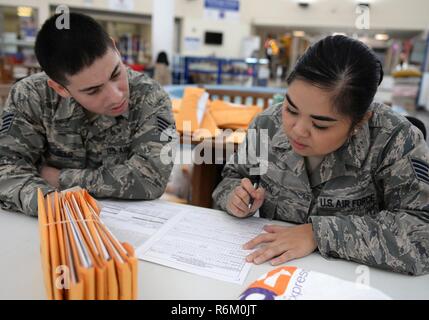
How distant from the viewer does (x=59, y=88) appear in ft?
4.08

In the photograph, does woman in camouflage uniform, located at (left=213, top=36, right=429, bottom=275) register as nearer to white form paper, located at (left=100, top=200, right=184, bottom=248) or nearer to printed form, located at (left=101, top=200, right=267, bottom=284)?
printed form, located at (left=101, top=200, right=267, bottom=284)

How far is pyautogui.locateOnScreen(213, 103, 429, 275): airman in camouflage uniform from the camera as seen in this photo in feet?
2.96

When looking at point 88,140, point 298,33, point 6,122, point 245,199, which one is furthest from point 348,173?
point 298,33

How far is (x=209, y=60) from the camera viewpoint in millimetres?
8086

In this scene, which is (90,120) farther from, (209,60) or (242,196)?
(209,60)

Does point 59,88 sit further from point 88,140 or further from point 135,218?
point 135,218

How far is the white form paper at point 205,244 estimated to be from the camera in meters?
0.84

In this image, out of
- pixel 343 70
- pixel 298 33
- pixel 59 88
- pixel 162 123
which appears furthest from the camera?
pixel 298 33

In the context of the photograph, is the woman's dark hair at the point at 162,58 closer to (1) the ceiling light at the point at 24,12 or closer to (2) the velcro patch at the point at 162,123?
(1) the ceiling light at the point at 24,12

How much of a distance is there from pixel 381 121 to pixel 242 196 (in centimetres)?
45

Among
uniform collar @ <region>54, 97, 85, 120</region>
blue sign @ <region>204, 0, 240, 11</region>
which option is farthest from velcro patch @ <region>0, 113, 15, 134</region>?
blue sign @ <region>204, 0, 240, 11</region>

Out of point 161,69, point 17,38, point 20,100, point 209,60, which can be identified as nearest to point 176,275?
point 20,100

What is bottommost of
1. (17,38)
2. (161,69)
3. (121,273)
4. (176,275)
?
(176,275)

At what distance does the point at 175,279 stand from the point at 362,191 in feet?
2.09
